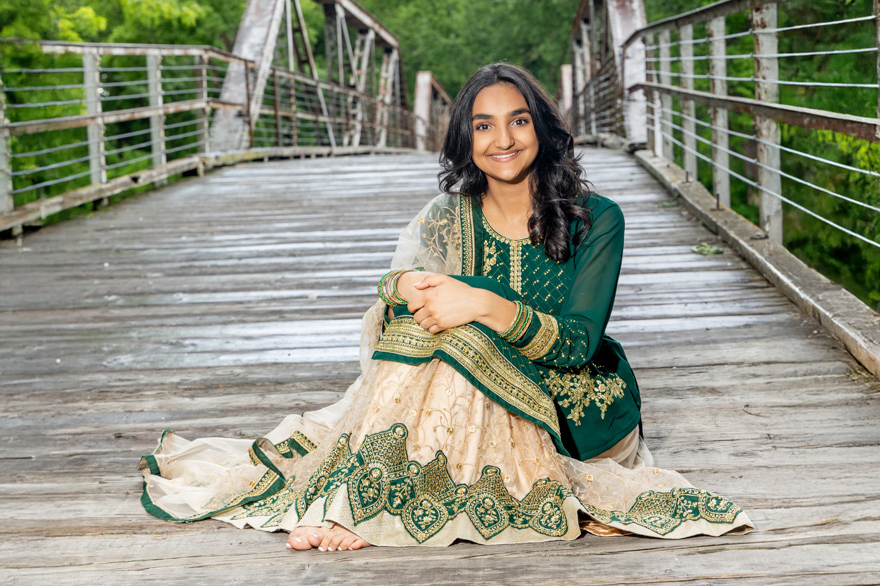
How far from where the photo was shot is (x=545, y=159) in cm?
224

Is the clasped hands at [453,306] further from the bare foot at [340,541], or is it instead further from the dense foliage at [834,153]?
the dense foliage at [834,153]

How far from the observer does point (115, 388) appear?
10.6 feet

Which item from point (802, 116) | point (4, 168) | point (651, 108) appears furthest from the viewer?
point (651, 108)

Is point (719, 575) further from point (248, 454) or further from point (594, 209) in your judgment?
point (248, 454)

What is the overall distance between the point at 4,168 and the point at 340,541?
15.7ft

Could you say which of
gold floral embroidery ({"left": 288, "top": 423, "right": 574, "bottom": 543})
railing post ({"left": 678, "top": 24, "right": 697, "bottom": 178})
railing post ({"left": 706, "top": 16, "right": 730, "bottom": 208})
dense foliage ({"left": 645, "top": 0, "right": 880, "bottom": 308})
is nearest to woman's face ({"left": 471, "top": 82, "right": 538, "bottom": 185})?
gold floral embroidery ({"left": 288, "top": 423, "right": 574, "bottom": 543})

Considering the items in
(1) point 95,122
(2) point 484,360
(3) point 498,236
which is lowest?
(2) point 484,360

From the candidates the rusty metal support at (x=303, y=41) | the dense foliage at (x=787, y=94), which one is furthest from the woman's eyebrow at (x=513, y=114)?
the rusty metal support at (x=303, y=41)

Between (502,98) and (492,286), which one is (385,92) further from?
(492,286)

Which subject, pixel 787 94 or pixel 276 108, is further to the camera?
pixel 276 108

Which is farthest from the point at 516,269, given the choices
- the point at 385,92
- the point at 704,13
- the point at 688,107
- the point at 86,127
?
the point at 385,92

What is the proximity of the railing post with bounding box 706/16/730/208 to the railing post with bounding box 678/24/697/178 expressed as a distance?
55cm

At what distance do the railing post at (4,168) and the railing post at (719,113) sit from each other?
170 inches

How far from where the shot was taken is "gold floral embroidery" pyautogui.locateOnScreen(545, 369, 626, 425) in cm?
214
